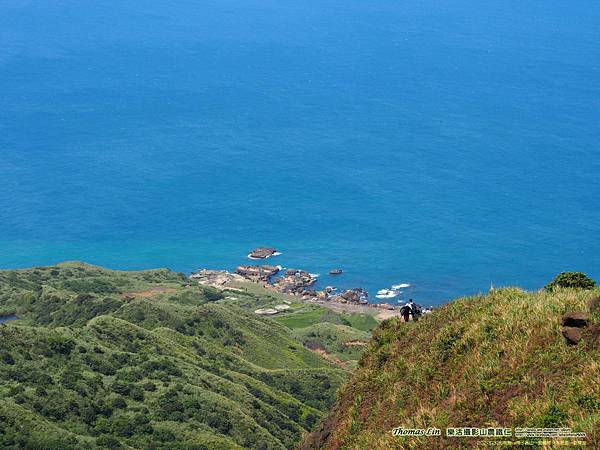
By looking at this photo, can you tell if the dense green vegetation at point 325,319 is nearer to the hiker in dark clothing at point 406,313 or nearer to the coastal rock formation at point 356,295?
the coastal rock formation at point 356,295

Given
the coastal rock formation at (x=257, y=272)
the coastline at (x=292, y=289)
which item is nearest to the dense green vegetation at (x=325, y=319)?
the coastline at (x=292, y=289)

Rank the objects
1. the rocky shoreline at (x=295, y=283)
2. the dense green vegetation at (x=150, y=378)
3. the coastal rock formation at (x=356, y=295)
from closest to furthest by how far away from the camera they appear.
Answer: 1. the dense green vegetation at (x=150, y=378)
2. the rocky shoreline at (x=295, y=283)
3. the coastal rock formation at (x=356, y=295)

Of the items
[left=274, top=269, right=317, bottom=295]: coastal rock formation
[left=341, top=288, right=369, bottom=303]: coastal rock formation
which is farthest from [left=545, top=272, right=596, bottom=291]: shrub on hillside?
[left=274, top=269, right=317, bottom=295]: coastal rock formation

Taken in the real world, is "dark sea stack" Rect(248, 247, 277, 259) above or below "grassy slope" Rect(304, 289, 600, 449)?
above

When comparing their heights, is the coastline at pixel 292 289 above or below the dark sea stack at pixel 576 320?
above

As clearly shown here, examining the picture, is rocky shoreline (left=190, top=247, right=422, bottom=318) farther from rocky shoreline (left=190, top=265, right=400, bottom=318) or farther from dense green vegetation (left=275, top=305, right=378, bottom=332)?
dense green vegetation (left=275, top=305, right=378, bottom=332)

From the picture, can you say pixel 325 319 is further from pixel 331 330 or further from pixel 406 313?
pixel 406 313

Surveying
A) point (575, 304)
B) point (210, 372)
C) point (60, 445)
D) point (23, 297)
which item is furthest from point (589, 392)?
point (23, 297)
